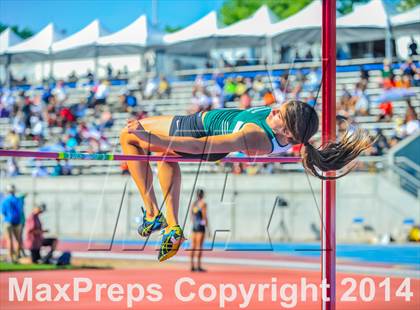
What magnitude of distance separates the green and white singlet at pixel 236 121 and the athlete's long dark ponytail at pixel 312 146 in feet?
0.43

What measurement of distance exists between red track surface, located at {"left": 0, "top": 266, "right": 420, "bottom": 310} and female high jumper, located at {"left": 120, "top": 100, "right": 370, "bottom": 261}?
452 centimetres

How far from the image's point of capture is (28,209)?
62.3ft

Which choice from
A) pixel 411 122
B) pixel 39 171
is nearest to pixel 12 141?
pixel 39 171

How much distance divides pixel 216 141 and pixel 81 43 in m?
11.5

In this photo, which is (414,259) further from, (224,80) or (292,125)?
(292,125)

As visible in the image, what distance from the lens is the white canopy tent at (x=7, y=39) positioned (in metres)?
10.7

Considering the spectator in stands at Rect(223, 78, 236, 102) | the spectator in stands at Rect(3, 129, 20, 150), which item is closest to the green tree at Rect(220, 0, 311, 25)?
the spectator in stands at Rect(223, 78, 236, 102)

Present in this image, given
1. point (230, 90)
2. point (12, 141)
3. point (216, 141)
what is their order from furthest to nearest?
point (12, 141)
point (230, 90)
point (216, 141)

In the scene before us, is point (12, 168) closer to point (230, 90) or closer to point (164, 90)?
point (164, 90)

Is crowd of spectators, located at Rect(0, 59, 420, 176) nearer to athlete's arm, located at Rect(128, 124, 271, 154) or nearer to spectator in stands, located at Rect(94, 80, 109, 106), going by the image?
spectator in stands, located at Rect(94, 80, 109, 106)

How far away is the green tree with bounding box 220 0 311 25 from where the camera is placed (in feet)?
111

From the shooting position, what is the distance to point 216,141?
5945 mm

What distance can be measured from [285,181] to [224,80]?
3155mm

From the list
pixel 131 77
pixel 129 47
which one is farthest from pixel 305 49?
pixel 129 47
